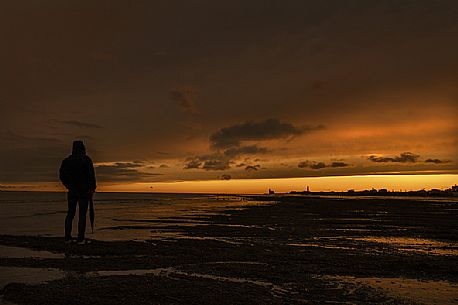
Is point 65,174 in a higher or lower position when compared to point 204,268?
higher

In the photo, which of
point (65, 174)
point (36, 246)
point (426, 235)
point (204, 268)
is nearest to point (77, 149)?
point (65, 174)

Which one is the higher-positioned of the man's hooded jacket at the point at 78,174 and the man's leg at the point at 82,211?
the man's hooded jacket at the point at 78,174

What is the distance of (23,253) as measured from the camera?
498 inches

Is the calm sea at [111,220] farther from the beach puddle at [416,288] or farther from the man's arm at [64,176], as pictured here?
the beach puddle at [416,288]

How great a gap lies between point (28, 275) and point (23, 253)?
3670 millimetres

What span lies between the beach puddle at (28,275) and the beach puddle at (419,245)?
10770 millimetres

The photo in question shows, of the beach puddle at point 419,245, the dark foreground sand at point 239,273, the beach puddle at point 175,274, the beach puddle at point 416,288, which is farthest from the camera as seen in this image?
the beach puddle at point 419,245

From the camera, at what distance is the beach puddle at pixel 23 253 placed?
12.0m

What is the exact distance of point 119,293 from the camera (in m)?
7.62

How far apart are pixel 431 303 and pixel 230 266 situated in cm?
462

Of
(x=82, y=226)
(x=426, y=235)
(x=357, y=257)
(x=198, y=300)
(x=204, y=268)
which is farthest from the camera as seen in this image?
(x=426, y=235)

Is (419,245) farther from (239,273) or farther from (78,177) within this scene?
(78,177)

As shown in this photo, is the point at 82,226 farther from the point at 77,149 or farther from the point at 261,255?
the point at 261,255

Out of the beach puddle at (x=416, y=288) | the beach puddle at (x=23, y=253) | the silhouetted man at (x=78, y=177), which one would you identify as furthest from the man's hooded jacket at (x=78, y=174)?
the beach puddle at (x=416, y=288)
